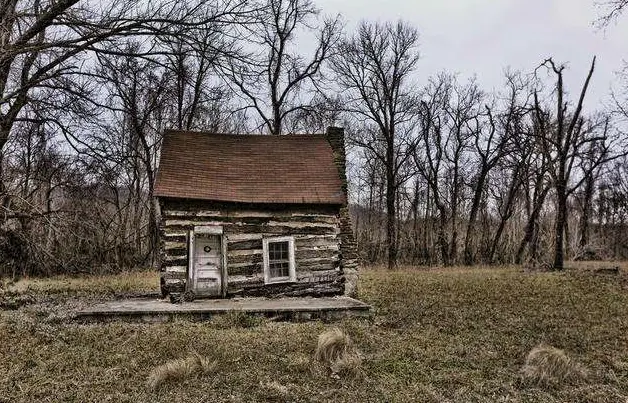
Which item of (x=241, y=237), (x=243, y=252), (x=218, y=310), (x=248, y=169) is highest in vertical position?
(x=248, y=169)

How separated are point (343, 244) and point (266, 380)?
32.3ft

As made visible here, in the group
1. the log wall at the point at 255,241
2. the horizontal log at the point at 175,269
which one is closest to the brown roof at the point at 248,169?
the log wall at the point at 255,241

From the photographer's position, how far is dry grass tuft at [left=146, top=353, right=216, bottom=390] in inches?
297

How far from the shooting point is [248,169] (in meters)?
15.9

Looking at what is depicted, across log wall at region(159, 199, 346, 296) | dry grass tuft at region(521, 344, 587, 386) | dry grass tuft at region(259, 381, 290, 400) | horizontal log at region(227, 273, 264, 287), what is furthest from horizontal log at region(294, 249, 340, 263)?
dry grass tuft at region(521, 344, 587, 386)

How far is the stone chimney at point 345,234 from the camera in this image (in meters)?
16.6

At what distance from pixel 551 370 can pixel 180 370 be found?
5480 millimetres

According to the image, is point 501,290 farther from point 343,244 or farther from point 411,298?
point 343,244

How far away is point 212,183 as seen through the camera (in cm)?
1488

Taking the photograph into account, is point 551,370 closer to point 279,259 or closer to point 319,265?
point 319,265

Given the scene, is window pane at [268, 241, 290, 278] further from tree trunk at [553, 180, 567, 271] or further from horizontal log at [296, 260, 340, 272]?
tree trunk at [553, 180, 567, 271]

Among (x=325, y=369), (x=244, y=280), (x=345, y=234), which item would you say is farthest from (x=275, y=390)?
(x=345, y=234)

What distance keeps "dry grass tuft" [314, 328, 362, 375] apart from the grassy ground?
0.17 meters

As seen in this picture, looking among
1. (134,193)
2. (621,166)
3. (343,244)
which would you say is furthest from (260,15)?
(621,166)
